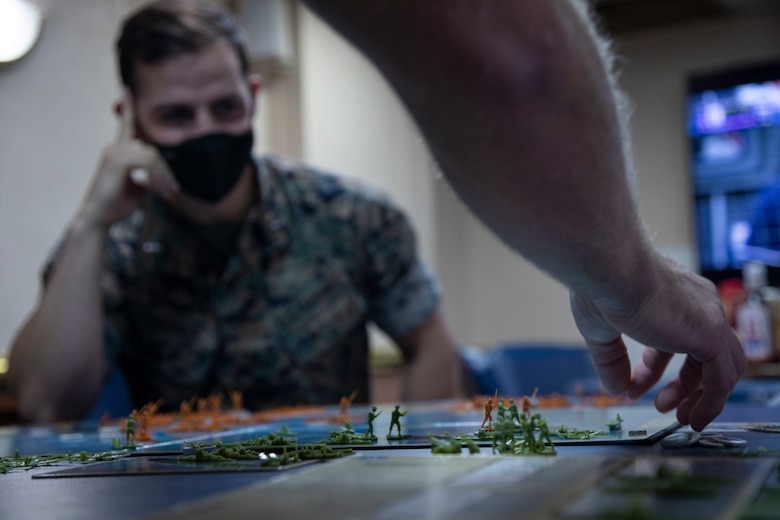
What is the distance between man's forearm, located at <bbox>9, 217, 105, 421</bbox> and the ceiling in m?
2.94

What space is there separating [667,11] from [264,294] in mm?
3052

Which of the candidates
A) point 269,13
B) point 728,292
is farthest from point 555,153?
point 269,13

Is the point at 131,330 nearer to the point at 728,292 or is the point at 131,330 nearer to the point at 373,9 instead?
the point at 373,9

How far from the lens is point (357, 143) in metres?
4.06

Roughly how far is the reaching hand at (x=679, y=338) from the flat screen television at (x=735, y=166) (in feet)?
11.5

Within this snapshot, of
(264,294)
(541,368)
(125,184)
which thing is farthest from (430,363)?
(125,184)

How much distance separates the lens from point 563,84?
0.54m

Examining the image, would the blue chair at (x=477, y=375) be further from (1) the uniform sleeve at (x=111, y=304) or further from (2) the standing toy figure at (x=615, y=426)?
(2) the standing toy figure at (x=615, y=426)

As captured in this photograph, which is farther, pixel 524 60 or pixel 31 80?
pixel 31 80

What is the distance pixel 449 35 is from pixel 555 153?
0.10 m

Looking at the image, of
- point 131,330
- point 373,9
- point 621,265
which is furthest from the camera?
point 131,330

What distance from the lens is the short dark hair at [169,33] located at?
187 cm

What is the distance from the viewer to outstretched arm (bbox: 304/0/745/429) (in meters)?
0.52

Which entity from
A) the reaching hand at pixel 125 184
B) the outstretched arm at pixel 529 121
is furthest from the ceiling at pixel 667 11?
the outstretched arm at pixel 529 121
